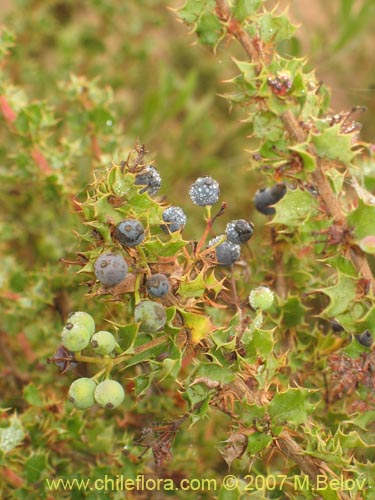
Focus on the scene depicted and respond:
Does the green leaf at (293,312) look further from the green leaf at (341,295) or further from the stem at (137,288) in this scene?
the stem at (137,288)

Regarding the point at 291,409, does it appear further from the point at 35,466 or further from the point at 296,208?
the point at 35,466

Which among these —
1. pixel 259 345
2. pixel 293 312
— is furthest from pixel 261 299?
pixel 293 312

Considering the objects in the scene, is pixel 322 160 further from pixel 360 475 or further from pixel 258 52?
pixel 360 475

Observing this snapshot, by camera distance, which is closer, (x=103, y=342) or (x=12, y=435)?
(x=103, y=342)

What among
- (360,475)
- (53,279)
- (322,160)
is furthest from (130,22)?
(360,475)

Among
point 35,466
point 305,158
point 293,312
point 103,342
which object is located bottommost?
point 35,466

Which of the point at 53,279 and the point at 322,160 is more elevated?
the point at 322,160
